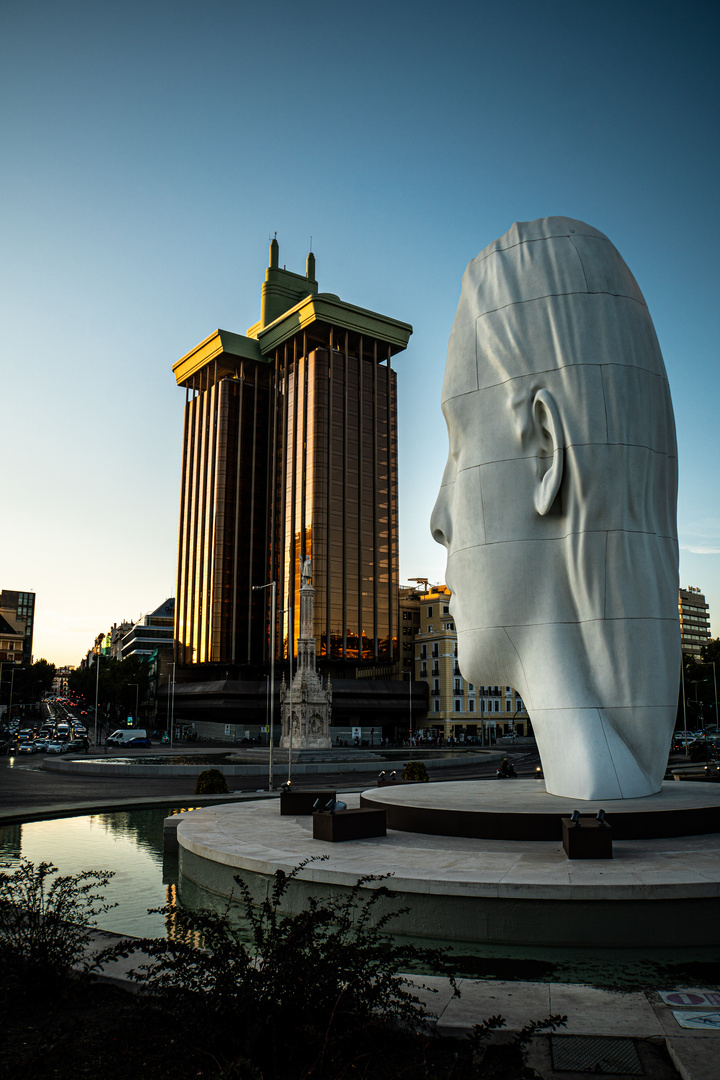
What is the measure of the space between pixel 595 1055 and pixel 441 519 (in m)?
14.8

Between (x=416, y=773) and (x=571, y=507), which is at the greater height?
(x=571, y=507)

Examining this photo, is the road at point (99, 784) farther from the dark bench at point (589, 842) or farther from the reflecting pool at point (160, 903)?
the dark bench at point (589, 842)

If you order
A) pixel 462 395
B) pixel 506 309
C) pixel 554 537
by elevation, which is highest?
pixel 506 309

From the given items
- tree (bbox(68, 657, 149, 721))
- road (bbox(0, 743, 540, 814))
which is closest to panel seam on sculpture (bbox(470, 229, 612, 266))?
road (bbox(0, 743, 540, 814))

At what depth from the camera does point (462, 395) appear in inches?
744

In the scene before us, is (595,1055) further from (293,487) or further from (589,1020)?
(293,487)

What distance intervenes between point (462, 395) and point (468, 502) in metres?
2.64

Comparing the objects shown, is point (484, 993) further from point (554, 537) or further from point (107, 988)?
point (554, 537)

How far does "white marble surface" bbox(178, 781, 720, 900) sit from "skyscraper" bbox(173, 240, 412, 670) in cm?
8210

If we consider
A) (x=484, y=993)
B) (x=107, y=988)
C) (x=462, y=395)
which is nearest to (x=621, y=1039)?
(x=484, y=993)

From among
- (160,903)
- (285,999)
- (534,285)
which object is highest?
(534,285)

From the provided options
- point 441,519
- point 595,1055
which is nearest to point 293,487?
point 441,519

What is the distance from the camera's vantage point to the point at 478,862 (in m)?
11.5

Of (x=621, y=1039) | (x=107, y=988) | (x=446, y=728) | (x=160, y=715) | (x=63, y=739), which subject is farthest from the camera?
(x=160, y=715)
